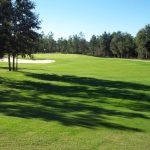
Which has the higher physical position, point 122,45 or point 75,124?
point 122,45

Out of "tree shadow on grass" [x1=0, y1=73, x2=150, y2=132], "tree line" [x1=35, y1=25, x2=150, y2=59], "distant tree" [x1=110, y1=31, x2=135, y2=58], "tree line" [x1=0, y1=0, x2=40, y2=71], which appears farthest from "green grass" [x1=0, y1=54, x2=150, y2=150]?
"distant tree" [x1=110, y1=31, x2=135, y2=58]

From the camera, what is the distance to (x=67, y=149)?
786 centimetres

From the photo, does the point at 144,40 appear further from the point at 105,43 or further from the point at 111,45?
the point at 105,43

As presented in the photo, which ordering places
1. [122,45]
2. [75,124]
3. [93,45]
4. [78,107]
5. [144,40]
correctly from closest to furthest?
[75,124] < [78,107] < [144,40] < [122,45] < [93,45]

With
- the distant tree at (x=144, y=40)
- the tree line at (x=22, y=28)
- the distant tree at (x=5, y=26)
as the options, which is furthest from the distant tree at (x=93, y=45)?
the distant tree at (x=5, y=26)

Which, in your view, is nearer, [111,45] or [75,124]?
[75,124]

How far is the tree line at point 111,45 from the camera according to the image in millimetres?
102000

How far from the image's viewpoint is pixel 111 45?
395 feet

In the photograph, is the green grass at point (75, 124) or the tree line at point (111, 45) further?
the tree line at point (111, 45)

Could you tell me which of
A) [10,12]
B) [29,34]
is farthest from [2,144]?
[29,34]

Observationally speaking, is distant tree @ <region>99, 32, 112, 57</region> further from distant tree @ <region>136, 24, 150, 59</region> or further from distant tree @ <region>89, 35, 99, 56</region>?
distant tree @ <region>136, 24, 150, 59</region>

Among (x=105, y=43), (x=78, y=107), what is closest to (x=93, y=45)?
(x=105, y=43)

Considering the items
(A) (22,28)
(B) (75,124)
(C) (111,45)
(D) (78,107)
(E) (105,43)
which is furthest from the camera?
(E) (105,43)

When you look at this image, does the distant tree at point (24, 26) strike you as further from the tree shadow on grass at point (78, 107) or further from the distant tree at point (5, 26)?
the tree shadow on grass at point (78, 107)
